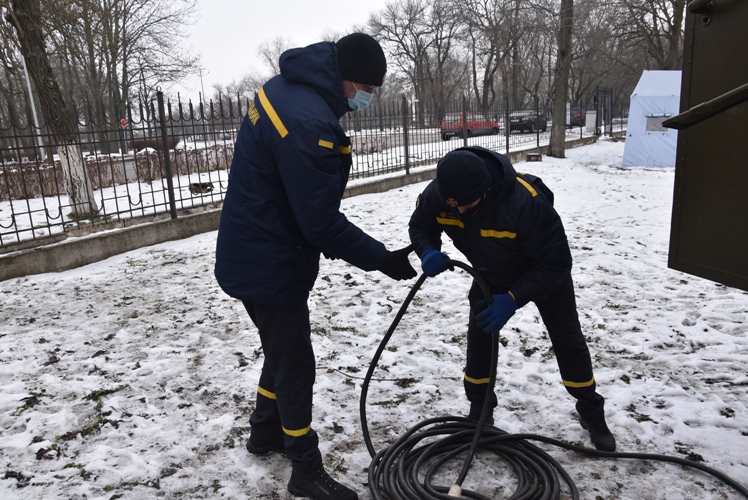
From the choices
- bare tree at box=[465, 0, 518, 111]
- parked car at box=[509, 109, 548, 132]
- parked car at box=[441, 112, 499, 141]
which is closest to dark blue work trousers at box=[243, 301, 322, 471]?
parked car at box=[441, 112, 499, 141]

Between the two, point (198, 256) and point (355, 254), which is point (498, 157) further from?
point (198, 256)

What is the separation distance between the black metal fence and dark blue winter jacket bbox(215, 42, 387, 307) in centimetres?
491

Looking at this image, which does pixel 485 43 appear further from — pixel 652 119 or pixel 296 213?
pixel 296 213

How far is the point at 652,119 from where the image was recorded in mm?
13508

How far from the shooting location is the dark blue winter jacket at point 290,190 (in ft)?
6.55

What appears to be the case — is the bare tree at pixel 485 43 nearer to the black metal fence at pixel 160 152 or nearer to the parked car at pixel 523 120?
the parked car at pixel 523 120

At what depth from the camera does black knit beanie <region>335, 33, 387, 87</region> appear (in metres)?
2.16

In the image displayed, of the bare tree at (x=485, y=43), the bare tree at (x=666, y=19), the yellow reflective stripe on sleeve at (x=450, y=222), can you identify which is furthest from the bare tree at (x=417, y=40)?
the yellow reflective stripe on sleeve at (x=450, y=222)

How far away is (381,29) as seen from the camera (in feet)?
154

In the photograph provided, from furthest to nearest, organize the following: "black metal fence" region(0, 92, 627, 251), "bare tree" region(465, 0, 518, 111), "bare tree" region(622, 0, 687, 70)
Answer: "bare tree" region(465, 0, 518, 111) → "bare tree" region(622, 0, 687, 70) → "black metal fence" region(0, 92, 627, 251)

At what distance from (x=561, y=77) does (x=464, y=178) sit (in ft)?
49.0

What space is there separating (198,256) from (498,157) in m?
5.01

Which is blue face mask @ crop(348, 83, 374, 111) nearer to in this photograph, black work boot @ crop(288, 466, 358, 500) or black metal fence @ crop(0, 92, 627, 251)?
black work boot @ crop(288, 466, 358, 500)

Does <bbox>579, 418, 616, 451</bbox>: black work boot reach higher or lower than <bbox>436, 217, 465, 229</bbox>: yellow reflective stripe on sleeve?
lower
